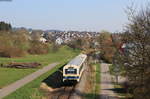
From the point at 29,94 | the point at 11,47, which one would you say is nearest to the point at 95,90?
the point at 29,94

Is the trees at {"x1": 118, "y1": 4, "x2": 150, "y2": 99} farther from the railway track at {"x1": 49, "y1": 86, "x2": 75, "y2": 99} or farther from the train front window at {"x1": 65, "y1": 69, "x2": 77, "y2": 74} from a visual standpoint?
the train front window at {"x1": 65, "y1": 69, "x2": 77, "y2": 74}

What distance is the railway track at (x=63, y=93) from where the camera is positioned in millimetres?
26803

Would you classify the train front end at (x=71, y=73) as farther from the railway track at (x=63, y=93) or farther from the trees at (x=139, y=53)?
the trees at (x=139, y=53)

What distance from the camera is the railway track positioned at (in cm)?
2680

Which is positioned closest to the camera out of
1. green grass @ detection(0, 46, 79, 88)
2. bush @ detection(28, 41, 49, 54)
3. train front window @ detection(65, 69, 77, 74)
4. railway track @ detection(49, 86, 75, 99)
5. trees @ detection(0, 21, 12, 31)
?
railway track @ detection(49, 86, 75, 99)

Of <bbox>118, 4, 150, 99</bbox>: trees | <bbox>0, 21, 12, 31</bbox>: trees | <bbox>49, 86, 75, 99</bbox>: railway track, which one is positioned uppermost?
<bbox>0, 21, 12, 31</bbox>: trees

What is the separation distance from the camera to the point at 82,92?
28.3 meters

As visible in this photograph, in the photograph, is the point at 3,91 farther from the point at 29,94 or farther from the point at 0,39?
the point at 0,39

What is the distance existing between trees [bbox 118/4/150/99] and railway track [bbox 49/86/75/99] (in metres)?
10.7

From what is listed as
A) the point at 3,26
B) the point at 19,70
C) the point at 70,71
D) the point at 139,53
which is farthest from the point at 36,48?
the point at 139,53

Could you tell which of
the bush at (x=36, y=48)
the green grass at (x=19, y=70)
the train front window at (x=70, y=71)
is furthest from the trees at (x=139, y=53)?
the bush at (x=36, y=48)

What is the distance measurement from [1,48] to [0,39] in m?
2.83

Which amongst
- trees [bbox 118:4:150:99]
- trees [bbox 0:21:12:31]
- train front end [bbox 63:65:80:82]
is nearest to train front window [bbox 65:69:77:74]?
train front end [bbox 63:65:80:82]

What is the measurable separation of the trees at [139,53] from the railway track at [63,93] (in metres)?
10.7
